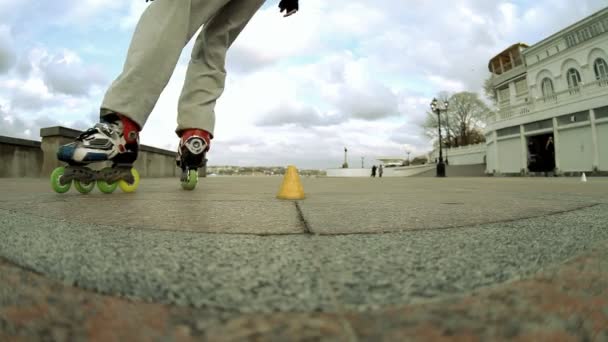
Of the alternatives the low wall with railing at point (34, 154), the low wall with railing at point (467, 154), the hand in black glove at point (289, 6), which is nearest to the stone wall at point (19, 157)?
the low wall with railing at point (34, 154)

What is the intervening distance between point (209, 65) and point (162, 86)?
0.63 meters

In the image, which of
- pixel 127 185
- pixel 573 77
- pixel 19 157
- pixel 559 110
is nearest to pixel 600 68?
pixel 573 77

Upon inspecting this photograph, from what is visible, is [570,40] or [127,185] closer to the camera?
[127,185]

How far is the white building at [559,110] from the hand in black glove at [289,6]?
23008 millimetres

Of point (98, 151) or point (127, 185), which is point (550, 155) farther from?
point (98, 151)

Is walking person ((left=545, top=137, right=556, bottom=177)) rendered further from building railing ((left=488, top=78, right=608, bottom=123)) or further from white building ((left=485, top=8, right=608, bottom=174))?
building railing ((left=488, top=78, right=608, bottom=123))

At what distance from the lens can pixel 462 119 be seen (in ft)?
140

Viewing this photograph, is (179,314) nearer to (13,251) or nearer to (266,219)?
(13,251)

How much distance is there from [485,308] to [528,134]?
27.8m

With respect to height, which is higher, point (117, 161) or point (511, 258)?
point (117, 161)

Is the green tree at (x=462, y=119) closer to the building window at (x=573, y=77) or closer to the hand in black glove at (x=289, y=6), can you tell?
the building window at (x=573, y=77)

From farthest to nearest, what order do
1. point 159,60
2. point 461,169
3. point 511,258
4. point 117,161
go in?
point 461,169 < point 117,161 < point 159,60 < point 511,258

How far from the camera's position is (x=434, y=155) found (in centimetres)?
4656

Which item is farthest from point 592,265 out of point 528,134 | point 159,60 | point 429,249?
point 528,134
